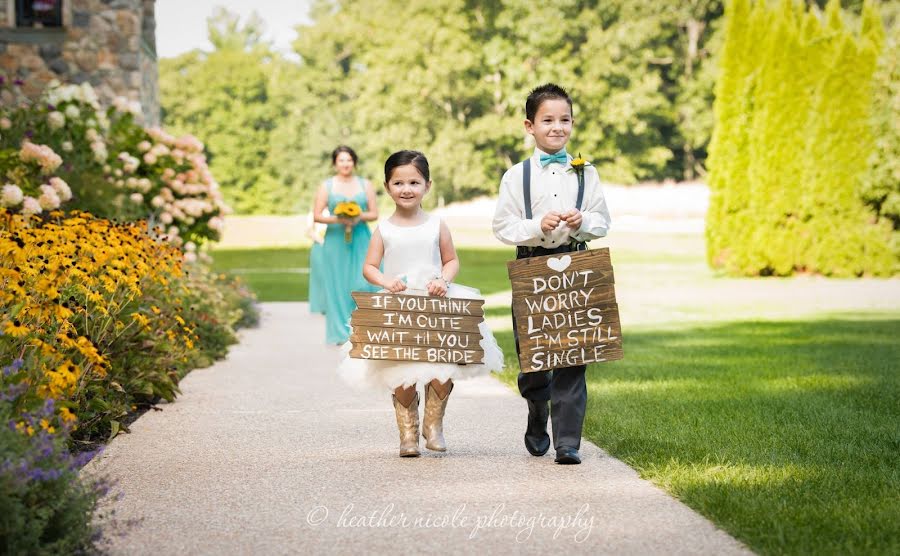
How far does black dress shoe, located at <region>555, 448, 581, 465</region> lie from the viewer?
18.6 ft

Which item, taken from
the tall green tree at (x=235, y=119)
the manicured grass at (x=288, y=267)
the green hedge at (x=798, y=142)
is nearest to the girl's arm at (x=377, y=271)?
the manicured grass at (x=288, y=267)

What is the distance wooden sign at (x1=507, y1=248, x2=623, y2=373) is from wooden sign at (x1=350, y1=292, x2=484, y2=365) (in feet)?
0.90

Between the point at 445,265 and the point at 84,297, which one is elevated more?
the point at 445,265

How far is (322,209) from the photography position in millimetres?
11875

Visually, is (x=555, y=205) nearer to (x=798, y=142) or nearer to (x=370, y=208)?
(x=370, y=208)

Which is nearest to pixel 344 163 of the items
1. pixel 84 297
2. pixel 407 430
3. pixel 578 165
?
pixel 84 297

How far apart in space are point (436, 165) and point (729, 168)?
35.9 metres

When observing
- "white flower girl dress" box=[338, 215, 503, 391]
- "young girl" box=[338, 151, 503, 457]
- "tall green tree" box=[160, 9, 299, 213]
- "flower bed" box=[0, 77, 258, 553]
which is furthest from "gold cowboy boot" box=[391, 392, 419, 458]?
"tall green tree" box=[160, 9, 299, 213]

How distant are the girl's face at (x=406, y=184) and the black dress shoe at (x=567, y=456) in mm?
1494

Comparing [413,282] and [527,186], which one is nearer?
[527,186]

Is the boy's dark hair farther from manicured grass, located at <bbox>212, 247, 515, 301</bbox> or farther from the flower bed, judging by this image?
manicured grass, located at <bbox>212, 247, 515, 301</bbox>

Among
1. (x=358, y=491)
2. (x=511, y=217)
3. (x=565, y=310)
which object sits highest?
(x=511, y=217)

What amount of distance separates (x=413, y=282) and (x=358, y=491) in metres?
1.30

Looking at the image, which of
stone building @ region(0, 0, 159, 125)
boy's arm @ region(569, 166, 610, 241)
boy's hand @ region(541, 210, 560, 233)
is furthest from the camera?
stone building @ region(0, 0, 159, 125)
